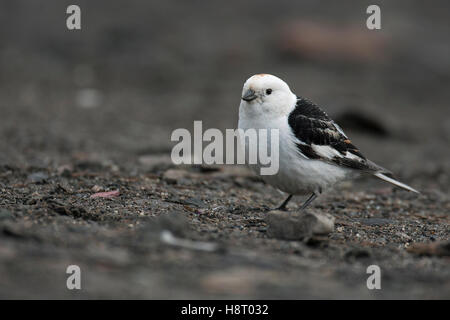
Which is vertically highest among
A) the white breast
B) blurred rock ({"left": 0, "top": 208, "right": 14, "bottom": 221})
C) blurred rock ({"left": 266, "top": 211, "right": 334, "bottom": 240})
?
the white breast

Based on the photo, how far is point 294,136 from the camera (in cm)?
544

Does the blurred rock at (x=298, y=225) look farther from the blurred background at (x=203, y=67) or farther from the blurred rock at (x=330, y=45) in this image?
the blurred rock at (x=330, y=45)

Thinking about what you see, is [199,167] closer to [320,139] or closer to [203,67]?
[320,139]

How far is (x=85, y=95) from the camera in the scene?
39.3 feet

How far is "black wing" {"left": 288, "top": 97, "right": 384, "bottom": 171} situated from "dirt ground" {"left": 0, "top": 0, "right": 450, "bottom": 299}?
543 mm

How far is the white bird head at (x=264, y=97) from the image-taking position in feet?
17.9

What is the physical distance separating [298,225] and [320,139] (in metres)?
1.13

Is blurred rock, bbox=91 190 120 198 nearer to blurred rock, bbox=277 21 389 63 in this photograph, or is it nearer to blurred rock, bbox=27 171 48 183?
blurred rock, bbox=27 171 48 183

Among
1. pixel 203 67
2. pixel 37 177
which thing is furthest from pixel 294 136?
pixel 203 67

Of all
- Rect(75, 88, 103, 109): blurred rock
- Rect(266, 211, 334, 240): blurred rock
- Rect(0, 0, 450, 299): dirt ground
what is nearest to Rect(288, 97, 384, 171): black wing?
Rect(0, 0, 450, 299): dirt ground

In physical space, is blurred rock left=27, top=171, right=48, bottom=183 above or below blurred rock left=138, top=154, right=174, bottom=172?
below

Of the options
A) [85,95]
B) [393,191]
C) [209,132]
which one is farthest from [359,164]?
[85,95]

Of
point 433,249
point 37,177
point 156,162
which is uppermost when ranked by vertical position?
point 156,162

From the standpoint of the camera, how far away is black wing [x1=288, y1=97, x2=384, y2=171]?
552cm
